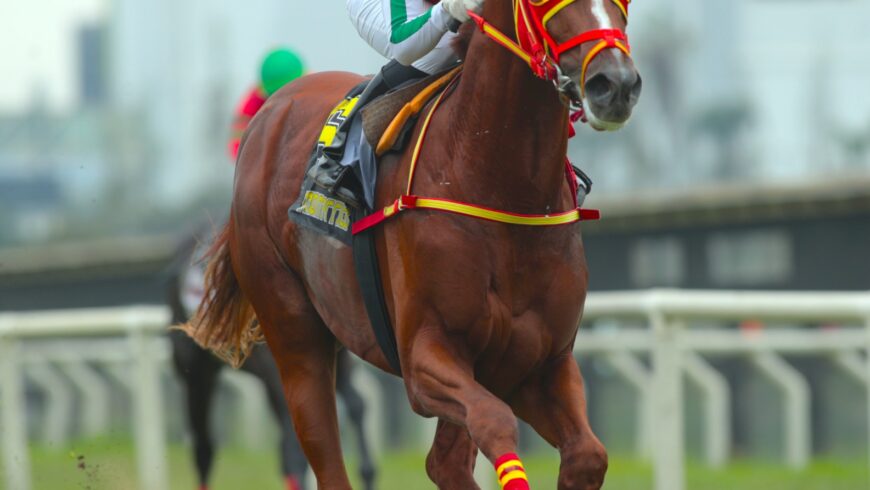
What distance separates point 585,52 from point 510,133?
490mm

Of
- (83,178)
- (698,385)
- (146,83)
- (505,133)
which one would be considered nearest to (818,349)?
(698,385)

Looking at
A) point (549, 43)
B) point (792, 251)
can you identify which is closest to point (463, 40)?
point (549, 43)

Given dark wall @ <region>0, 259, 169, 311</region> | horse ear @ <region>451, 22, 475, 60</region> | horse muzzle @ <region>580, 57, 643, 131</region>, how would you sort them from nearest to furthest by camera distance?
horse muzzle @ <region>580, 57, 643, 131</region> → horse ear @ <region>451, 22, 475, 60</region> → dark wall @ <region>0, 259, 169, 311</region>

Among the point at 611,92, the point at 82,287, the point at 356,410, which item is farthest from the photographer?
the point at 82,287

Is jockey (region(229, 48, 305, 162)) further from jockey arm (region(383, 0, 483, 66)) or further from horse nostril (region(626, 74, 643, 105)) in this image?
horse nostril (region(626, 74, 643, 105))

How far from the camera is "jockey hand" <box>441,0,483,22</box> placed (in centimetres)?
408

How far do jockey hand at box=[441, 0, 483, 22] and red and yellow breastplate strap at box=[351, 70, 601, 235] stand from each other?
0.76 feet

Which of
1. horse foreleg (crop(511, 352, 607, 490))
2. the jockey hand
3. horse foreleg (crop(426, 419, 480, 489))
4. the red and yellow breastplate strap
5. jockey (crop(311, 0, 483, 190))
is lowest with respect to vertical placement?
horse foreleg (crop(426, 419, 480, 489))

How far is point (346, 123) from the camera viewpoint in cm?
455

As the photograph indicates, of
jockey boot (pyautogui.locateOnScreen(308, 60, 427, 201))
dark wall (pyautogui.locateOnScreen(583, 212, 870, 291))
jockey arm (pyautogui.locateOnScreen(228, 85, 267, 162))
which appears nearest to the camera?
jockey boot (pyautogui.locateOnScreen(308, 60, 427, 201))

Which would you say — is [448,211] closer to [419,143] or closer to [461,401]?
A: [419,143]

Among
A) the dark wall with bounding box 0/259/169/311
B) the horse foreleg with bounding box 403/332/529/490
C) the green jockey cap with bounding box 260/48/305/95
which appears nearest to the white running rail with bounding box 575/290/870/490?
the green jockey cap with bounding box 260/48/305/95

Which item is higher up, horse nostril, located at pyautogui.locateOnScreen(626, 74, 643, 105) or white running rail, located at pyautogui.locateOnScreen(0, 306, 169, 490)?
horse nostril, located at pyautogui.locateOnScreen(626, 74, 643, 105)

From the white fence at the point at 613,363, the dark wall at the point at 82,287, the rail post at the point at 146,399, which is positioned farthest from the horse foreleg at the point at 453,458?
the dark wall at the point at 82,287
